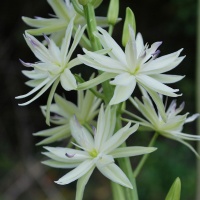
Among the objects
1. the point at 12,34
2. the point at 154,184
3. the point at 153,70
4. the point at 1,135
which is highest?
the point at 12,34

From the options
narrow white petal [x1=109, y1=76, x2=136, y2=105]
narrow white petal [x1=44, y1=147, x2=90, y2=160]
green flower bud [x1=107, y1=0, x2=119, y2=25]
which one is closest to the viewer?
narrow white petal [x1=109, y1=76, x2=136, y2=105]

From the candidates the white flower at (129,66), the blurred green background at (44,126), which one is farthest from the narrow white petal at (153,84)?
the blurred green background at (44,126)

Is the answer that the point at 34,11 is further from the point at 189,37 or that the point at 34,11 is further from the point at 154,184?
the point at 154,184

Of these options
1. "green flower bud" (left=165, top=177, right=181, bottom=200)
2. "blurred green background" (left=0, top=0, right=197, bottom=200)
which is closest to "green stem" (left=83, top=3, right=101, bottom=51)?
"green flower bud" (left=165, top=177, right=181, bottom=200)

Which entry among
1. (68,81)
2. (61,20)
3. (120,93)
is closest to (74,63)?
(68,81)

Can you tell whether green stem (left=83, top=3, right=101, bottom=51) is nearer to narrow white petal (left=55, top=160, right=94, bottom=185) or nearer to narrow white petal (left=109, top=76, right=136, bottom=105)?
narrow white petal (left=109, top=76, right=136, bottom=105)

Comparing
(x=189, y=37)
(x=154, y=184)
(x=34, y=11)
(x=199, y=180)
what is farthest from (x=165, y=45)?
(x=199, y=180)
